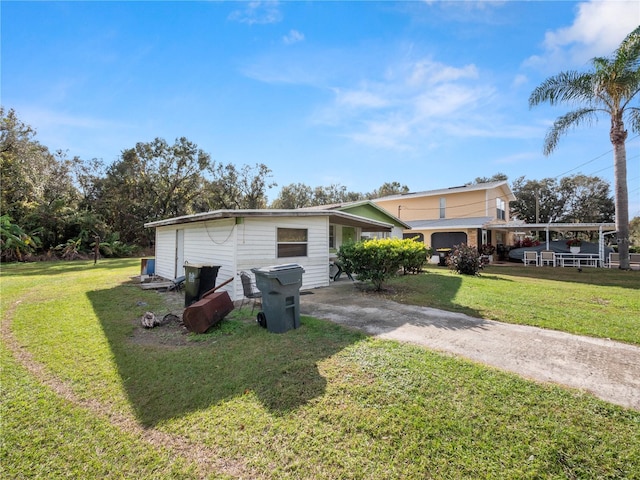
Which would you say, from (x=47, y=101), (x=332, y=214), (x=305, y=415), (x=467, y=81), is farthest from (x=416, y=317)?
(x=47, y=101)

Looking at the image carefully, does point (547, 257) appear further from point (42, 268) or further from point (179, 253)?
point (42, 268)

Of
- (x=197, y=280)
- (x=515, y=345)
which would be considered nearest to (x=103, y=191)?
(x=197, y=280)

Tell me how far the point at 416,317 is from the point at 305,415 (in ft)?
13.2

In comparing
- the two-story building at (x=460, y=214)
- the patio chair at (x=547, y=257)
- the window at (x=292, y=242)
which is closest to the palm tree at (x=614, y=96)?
the patio chair at (x=547, y=257)

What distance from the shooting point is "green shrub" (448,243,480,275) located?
42.7ft

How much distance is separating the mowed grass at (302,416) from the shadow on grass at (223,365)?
2cm

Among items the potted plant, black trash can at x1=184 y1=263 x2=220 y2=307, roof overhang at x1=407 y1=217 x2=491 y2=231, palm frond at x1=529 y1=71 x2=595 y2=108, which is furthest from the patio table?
black trash can at x1=184 y1=263 x2=220 y2=307

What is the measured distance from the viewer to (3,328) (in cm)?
566

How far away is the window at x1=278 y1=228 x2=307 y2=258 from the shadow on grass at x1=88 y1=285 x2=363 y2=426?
3.52m

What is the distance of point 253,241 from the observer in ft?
27.6

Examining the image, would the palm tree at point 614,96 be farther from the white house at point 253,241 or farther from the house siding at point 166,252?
the house siding at point 166,252

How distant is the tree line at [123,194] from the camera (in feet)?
70.2

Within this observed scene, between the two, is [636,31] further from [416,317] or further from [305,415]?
[305,415]

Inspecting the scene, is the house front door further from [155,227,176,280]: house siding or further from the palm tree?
the palm tree
